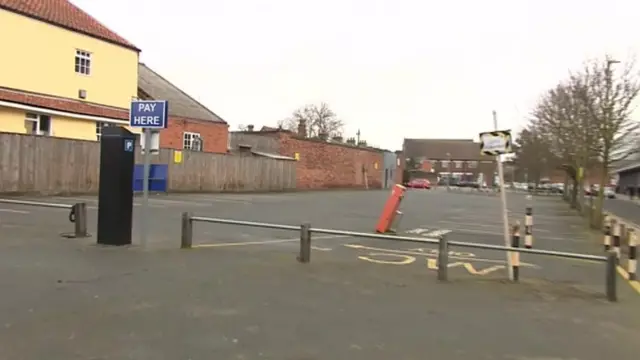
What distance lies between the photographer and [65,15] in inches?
1315

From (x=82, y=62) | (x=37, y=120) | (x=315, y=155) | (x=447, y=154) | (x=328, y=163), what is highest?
(x=447, y=154)

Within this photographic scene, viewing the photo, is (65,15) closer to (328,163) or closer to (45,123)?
(45,123)

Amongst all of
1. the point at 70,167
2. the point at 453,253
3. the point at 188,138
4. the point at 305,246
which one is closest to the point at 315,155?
the point at 188,138

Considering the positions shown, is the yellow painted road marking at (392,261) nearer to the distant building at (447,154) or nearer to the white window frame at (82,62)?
the white window frame at (82,62)

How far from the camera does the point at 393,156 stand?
7700cm

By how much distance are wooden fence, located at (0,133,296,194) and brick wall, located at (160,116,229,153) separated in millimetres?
5328

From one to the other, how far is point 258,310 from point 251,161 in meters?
36.8

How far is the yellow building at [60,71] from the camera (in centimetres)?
2902

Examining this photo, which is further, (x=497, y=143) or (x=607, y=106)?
(x=607, y=106)

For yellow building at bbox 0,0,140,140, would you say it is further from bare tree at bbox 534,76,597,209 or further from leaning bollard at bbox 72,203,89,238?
bare tree at bbox 534,76,597,209

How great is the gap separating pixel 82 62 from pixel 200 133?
14322mm

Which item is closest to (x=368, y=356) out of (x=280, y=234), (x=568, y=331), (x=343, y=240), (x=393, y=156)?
(x=568, y=331)

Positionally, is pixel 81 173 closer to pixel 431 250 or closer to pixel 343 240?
pixel 343 240

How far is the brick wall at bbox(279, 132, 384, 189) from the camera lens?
174 ft
